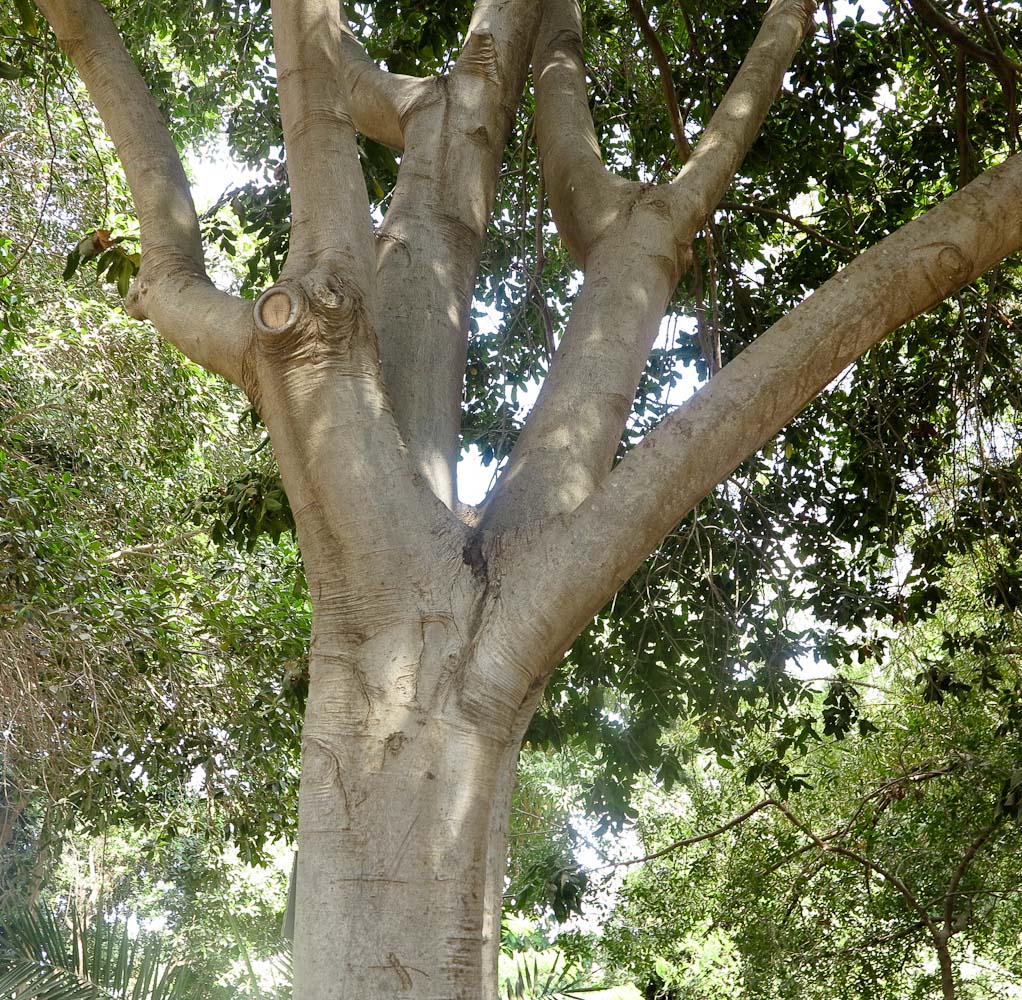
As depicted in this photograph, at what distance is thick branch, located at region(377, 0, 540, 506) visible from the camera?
2.30 meters

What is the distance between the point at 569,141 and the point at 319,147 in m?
0.86

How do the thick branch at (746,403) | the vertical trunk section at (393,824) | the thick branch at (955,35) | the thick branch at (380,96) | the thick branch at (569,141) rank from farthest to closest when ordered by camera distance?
the thick branch at (955,35) < the thick branch at (380,96) < the thick branch at (569,141) < the thick branch at (746,403) < the vertical trunk section at (393,824)

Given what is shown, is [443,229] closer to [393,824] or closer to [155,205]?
[155,205]

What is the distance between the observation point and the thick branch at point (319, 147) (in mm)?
2219

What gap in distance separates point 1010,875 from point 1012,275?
A: 368cm

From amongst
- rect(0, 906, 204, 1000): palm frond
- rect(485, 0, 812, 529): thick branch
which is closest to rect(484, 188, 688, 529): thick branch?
rect(485, 0, 812, 529): thick branch

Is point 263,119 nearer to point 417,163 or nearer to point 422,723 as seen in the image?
point 417,163

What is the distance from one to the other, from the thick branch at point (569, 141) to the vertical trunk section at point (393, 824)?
4.34ft

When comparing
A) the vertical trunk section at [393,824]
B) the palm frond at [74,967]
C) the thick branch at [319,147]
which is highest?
the thick branch at [319,147]

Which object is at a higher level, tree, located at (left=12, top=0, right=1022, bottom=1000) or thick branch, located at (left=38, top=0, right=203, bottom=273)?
thick branch, located at (left=38, top=0, right=203, bottom=273)

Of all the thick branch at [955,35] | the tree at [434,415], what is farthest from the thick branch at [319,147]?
the thick branch at [955,35]

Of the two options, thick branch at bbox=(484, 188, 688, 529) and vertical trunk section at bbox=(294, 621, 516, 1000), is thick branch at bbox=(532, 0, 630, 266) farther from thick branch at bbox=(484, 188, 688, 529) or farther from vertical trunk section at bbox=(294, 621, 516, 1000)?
vertical trunk section at bbox=(294, 621, 516, 1000)

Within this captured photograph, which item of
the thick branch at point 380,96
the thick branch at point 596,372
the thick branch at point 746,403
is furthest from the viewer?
the thick branch at point 380,96

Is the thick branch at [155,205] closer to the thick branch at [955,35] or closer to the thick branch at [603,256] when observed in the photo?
the thick branch at [603,256]
